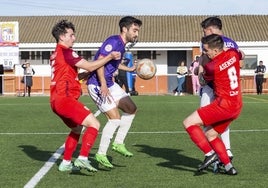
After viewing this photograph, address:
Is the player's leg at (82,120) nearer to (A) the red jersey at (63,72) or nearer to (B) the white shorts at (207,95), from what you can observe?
(A) the red jersey at (63,72)

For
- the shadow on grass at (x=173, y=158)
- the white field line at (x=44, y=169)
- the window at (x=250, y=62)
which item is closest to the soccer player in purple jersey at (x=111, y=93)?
the shadow on grass at (x=173, y=158)

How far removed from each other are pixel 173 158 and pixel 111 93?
4.51 feet

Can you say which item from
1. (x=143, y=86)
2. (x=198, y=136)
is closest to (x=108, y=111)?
(x=198, y=136)

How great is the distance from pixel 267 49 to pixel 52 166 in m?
33.6

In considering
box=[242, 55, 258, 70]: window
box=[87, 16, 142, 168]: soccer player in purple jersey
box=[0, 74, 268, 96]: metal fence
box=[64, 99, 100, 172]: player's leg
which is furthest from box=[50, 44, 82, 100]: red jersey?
box=[242, 55, 258, 70]: window

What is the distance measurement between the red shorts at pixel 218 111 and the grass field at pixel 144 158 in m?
0.70

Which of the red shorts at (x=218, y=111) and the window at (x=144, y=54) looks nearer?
the red shorts at (x=218, y=111)

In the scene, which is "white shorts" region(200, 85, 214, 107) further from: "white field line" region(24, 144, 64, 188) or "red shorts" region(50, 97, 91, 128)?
"white field line" region(24, 144, 64, 188)

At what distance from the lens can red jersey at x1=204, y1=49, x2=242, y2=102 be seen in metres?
7.46

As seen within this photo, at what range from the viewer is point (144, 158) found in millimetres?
9141

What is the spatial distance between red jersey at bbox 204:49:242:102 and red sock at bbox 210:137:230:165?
1.86ft

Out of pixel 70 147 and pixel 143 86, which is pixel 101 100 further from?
pixel 143 86

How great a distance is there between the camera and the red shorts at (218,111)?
748 cm

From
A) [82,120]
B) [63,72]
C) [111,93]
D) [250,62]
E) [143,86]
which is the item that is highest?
[63,72]
